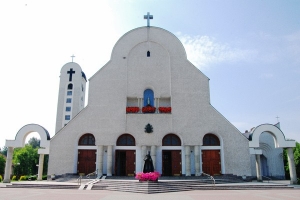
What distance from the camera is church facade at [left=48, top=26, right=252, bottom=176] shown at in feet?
77.9

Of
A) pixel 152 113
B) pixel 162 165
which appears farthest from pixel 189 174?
pixel 152 113

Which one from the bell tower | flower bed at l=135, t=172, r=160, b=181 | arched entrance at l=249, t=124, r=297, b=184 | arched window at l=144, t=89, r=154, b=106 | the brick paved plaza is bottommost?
the brick paved plaza

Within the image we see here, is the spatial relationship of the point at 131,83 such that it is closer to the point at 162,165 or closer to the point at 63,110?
the point at 162,165

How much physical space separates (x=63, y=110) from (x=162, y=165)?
86.2 ft

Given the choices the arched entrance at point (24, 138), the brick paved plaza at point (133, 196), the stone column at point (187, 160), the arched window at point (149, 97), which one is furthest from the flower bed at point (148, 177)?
the arched entrance at point (24, 138)

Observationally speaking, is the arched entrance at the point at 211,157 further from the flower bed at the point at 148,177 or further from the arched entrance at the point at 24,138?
the arched entrance at the point at 24,138

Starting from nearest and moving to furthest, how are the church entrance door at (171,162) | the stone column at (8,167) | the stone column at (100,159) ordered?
1. the stone column at (8,167)
2. the stone column at (100,159)
3. the church entrance door at (171,162)

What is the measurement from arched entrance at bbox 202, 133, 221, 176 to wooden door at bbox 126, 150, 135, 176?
21.9 ft

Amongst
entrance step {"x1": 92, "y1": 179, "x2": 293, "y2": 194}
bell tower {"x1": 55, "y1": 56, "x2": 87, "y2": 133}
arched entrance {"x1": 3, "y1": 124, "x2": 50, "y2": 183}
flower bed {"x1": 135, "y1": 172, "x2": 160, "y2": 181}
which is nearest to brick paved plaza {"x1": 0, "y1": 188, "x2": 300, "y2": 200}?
entrance step {"x1": 92, "y1": 179, "x2": 293, "y2": 194}

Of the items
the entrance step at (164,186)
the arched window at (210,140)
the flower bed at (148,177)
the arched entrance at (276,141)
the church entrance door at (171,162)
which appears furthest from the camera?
the arched window at (210,140)

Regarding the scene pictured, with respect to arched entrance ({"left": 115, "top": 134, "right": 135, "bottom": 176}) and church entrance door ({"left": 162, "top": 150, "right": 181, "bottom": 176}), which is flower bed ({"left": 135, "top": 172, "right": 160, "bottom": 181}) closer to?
arched entrance ({"left": 115, "top": 134, "right": 135, "bottom": 176})

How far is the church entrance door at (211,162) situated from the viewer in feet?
78.4

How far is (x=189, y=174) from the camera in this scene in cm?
2322

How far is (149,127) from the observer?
2416 centimetres
